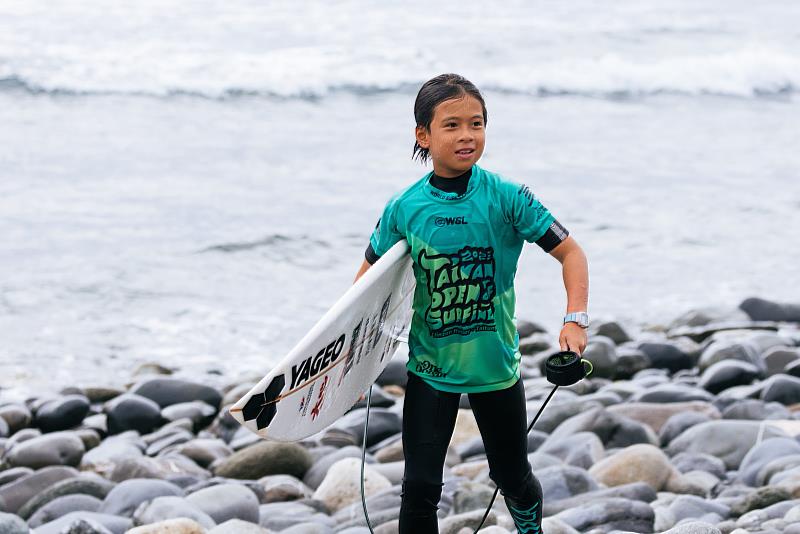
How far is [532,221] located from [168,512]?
281cm

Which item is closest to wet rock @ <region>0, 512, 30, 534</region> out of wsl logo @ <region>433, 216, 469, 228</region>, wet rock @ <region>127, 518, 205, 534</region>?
wet rock @ <region>127, 518, 205, 534</region>

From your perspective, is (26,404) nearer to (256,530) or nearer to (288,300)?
(288,300)

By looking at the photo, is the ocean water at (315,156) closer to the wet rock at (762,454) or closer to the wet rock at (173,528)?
the wet rock at (173,528)

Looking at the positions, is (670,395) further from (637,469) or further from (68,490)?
(68,490)

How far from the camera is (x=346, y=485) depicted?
611 cm

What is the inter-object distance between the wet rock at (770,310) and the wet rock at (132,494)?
6.37 metres

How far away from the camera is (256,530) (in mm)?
5066

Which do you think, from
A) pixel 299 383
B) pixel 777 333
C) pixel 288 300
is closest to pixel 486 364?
pixel 299 383

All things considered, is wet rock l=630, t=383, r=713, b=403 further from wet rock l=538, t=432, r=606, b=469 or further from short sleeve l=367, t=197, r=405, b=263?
short sleeve l=367, t=197, r=405, b=263

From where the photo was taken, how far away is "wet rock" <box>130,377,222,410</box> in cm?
862

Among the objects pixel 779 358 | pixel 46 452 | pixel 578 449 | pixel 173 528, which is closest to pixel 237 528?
pixel 173 528

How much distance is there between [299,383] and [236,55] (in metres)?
21.1

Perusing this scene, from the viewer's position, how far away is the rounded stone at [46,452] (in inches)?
289

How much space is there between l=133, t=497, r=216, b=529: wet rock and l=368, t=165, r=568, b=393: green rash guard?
218 centimetres
